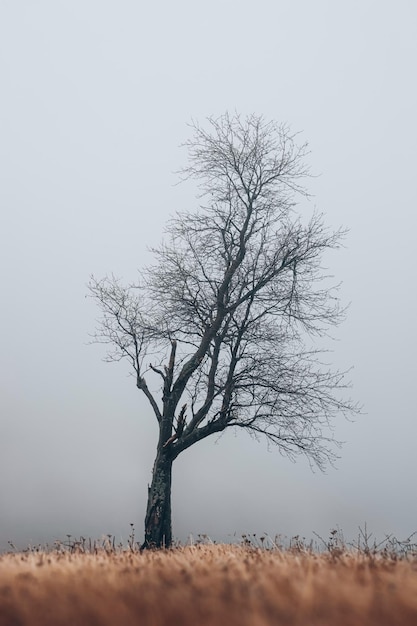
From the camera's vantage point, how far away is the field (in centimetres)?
411

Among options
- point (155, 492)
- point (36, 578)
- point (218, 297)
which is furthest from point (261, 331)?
point (36, 578)

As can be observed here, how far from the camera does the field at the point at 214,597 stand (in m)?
4.11

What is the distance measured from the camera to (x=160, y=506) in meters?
16.1

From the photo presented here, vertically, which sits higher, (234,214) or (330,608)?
(234,214)

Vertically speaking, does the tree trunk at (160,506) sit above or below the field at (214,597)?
above

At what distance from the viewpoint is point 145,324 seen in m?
17.8

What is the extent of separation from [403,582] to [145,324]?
43.9 feet

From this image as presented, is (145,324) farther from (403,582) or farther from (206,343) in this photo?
(403,582)

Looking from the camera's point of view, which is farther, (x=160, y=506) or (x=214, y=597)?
(x=160, y=506)

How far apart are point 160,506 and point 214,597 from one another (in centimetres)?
1203

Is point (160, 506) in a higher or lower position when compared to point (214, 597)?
higher

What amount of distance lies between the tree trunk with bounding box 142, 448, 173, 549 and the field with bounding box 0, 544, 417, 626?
10.5 meters

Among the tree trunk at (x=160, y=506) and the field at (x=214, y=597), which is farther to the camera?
the tree trunk at (x=160, y=506)

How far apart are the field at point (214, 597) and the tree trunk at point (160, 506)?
34.3 feet
